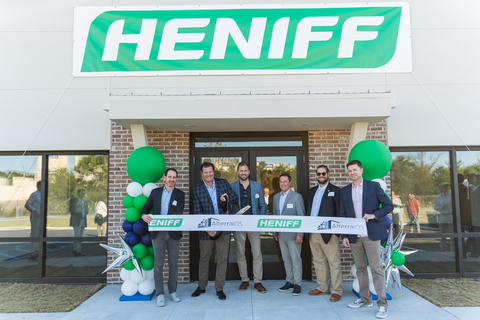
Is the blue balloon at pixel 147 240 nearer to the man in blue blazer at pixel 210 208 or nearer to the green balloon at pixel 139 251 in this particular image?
the green balloon at pixel 139 251

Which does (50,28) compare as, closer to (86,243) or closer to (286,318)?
(86,243)

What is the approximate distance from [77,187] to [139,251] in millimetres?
1995

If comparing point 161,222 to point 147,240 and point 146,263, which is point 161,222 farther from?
point 146,263

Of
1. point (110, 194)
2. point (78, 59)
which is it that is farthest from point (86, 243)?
point (78, 59)

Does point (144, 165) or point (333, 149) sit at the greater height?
point (333, 149)

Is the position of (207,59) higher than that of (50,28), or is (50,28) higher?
(50,28)

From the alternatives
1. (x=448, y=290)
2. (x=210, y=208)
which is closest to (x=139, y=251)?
(x=210, y=208)

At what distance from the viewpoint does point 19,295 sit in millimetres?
4547

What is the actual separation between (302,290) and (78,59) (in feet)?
17.8

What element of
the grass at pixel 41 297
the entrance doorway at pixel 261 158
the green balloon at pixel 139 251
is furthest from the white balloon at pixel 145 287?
the entrance doorway at pixel 261 158

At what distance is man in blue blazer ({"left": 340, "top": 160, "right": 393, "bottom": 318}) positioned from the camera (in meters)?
3.78

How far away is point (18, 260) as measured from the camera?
5203 mm

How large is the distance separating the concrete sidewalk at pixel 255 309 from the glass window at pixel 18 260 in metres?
1.45

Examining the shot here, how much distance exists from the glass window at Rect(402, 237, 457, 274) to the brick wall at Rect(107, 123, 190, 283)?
3.88 meters
